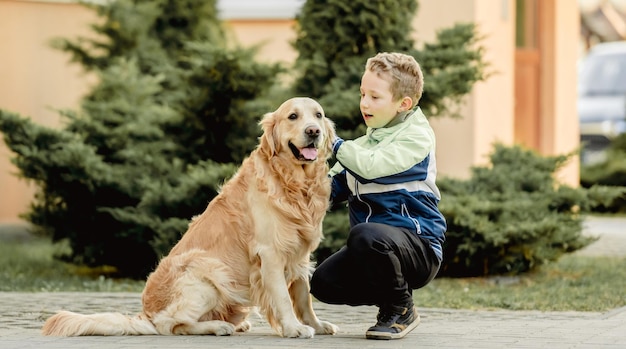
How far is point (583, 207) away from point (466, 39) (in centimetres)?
183

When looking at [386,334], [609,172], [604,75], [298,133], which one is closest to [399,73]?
[298,133]

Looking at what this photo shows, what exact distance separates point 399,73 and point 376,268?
983mm

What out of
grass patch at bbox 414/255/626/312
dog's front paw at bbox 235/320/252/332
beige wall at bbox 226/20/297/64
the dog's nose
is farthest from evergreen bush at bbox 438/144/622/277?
beige wall at bbox 226/20/297/64

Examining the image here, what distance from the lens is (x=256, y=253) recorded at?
18.8ft

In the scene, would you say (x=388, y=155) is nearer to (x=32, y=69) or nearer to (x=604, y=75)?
(x=32, y=69)

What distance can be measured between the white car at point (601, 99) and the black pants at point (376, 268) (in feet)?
50.1

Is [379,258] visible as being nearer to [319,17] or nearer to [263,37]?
[319,17]

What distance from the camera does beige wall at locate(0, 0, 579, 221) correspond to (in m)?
14.1

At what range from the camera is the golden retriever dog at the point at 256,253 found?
5.67m

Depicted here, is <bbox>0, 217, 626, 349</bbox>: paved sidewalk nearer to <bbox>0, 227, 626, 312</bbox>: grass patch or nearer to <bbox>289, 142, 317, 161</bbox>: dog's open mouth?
<bbox>0, 227, 626, 312</bbox>: grass patch

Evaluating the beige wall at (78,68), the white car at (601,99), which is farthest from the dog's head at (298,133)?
the white car at (601,99)

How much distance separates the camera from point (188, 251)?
5863 mm

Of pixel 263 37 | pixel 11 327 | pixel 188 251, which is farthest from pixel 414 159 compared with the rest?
pixel 263 37

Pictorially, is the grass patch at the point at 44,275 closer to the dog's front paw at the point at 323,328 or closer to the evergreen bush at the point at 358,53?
the evergreen bush at the point at 358,53
